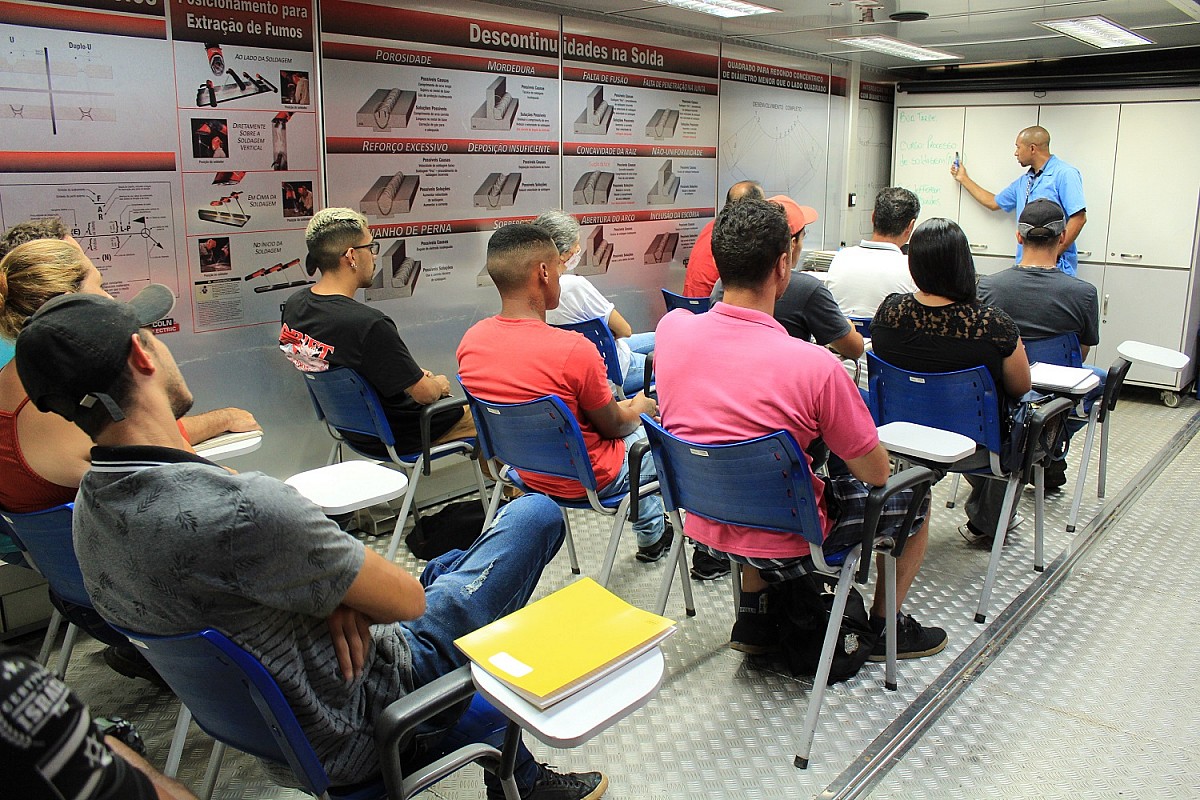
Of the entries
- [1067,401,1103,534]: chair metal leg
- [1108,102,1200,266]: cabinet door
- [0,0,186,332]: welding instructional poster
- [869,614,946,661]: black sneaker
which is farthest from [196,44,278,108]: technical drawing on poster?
[1108,102,1200,266]: cabinet door

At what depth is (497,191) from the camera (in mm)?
4625

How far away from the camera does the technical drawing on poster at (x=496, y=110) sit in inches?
176

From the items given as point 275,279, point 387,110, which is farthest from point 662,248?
point 275,279

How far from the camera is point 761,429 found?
2.34 metres

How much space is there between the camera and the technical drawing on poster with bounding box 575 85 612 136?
200 inches

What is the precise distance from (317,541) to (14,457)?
1.27 metres

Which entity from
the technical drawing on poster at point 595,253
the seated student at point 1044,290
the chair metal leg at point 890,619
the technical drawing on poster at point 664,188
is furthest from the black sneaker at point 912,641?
the technical drawing on poster at point 664,188

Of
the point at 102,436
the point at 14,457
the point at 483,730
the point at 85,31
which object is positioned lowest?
the point at 483,730

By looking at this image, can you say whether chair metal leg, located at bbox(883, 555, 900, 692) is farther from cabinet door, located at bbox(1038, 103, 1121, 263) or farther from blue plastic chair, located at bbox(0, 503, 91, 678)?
→ cabinet door, located at bbox(1038, 103, 1121, 263)

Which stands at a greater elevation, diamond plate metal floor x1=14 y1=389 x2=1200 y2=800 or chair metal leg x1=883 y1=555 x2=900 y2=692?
chair metal leg x1=883 y1=555 x2=900 y2=692

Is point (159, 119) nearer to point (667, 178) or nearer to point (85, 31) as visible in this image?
point (85, 31)

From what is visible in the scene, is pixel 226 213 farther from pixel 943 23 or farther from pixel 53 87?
pixel 943 23

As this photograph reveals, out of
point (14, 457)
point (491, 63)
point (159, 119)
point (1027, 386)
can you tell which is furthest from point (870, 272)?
point (14, 457)

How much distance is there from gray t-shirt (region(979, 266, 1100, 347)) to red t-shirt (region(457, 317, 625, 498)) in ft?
6.85
